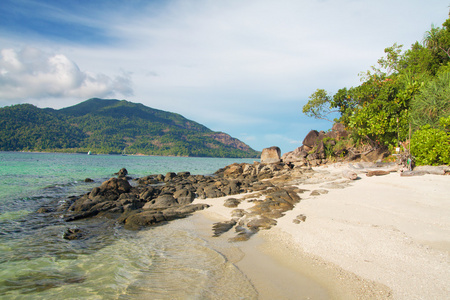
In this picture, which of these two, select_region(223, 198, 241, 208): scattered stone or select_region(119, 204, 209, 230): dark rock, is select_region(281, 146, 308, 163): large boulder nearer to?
select_region(223, 198, 241, 208): scattered stone

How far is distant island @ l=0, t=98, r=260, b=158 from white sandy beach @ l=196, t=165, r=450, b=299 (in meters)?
129

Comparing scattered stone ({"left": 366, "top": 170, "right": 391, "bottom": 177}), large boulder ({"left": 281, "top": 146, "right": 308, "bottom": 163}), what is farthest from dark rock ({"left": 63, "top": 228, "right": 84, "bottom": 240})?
large boulder ({"left": 281, "top": 146, "right": 308, "bottom": 163})

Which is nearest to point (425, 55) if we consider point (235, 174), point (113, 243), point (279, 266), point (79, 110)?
point (235, 174)

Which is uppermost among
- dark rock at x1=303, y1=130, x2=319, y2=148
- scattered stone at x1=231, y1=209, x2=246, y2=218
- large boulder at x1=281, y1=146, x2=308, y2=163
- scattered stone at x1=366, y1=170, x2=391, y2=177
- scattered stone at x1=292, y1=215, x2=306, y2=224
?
dark rock at x1=303, y1=130, x2=319, y2=148

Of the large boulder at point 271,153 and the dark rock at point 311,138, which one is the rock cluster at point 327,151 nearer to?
the dark rock at point 311,138

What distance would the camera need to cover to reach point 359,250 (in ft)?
18.5

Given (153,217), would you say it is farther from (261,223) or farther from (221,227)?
(261,223)

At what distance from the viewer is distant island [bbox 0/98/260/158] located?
10893 cm

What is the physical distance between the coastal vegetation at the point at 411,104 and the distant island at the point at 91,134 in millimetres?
124874

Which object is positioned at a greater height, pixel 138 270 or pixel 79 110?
pixel 79 110

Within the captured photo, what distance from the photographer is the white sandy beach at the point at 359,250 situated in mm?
4227

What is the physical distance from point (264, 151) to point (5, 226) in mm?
27241

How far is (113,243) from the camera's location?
289 inches

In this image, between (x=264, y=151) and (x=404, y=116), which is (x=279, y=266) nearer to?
(x=404, y=116)
